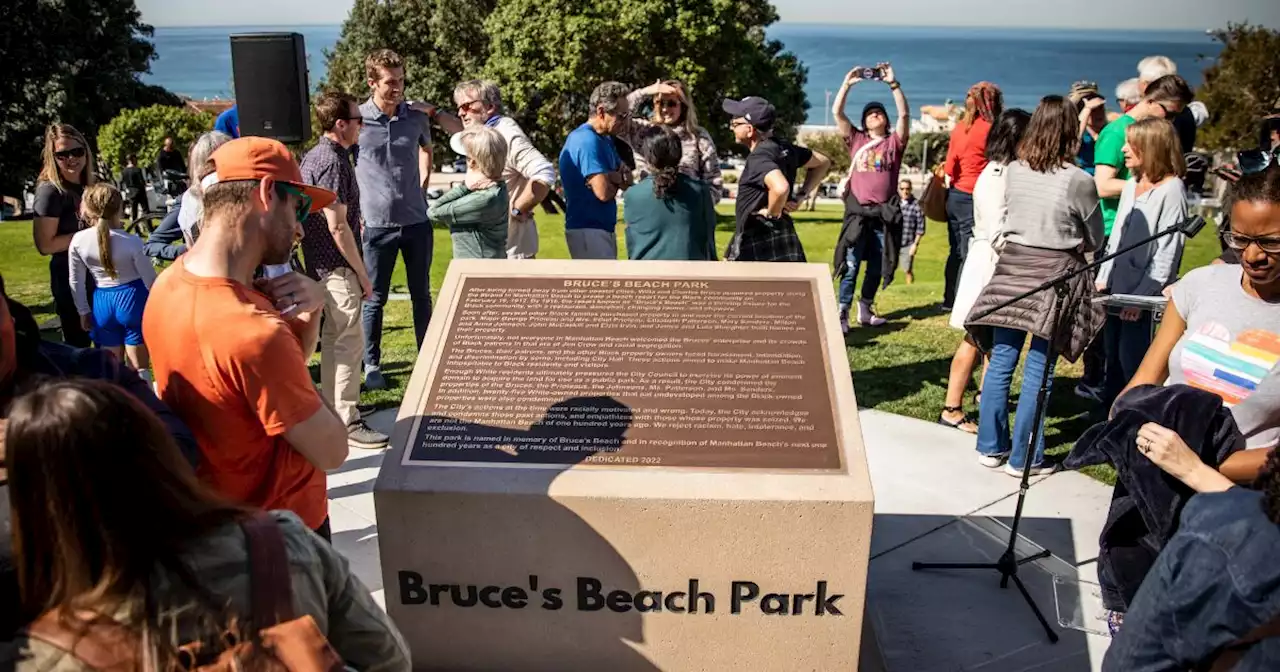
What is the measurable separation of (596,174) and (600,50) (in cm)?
1866

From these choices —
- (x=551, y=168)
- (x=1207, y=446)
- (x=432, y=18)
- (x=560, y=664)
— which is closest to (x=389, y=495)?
(x=560, y=664)

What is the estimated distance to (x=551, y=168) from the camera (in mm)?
6414

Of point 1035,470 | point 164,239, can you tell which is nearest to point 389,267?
point 164,239

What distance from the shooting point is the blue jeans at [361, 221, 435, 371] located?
656cm

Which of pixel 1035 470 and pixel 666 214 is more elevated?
pixel 666 214

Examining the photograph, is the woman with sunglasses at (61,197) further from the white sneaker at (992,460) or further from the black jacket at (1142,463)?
the black jacket at (1142,463)

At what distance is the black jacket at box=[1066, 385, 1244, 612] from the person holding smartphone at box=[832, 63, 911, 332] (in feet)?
15.8

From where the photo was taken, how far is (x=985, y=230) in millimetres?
5566

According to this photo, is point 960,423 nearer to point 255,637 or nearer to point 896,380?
point 896,380

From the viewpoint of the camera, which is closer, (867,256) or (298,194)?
(298,194)

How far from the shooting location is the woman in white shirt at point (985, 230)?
5.51 m

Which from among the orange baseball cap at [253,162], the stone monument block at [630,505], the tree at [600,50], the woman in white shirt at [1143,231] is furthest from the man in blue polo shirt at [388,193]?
the tree at [600,50]

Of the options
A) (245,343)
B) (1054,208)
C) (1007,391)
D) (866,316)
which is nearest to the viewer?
(245,343)

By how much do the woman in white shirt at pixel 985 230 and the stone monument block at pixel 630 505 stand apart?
2.27 metres
